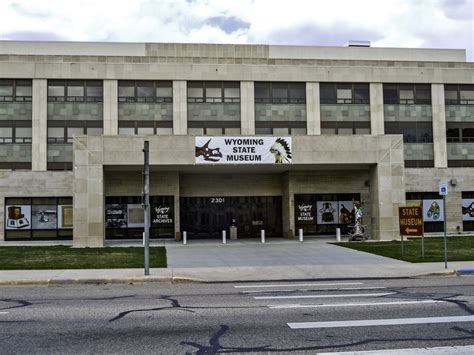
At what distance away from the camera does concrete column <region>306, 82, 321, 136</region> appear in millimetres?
36625

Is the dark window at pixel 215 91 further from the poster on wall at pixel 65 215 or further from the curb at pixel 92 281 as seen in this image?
the curb at pixel 92 281

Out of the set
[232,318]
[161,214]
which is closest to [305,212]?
[161,214]

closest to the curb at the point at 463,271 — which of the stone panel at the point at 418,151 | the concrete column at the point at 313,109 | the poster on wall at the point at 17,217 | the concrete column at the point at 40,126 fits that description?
the concrete column at the point at 313,109

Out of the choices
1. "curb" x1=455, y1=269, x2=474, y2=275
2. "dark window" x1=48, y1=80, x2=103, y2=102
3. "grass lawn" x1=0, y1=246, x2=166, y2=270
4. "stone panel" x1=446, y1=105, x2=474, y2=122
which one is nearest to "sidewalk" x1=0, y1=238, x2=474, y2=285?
"curb" x1=455, y1=269, x2=474, y2=275

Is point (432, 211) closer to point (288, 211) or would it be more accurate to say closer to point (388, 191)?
point (388, 191)

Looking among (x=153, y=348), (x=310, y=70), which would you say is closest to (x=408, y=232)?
(x=153, y=348)

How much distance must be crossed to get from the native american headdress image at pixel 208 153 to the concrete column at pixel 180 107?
7.18 m

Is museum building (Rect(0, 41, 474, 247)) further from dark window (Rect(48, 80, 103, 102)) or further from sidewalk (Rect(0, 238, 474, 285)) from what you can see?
sidewalk (Rect(0, 238, 474, 285))

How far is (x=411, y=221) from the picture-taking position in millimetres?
20672

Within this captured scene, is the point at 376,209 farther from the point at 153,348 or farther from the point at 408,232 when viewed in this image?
the point at 153,348

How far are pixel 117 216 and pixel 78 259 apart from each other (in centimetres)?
1325

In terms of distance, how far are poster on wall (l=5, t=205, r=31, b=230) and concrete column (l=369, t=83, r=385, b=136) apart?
983 inches

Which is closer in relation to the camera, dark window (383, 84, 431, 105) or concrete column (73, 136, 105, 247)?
concrete column (73, 136, 105, 247)

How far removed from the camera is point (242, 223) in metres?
35.2
